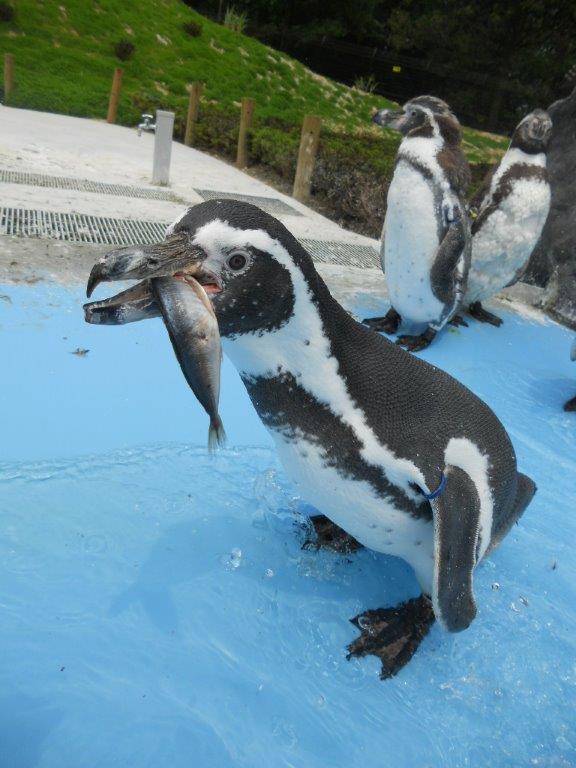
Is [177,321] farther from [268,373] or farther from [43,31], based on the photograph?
[43,31]

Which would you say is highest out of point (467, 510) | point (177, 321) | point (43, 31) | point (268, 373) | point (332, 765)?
point (43, 31)

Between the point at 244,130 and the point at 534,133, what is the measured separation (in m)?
4.98

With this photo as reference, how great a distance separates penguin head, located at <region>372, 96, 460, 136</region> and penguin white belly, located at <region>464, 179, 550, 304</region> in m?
0.55

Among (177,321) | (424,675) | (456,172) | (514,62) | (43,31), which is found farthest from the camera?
(514,62)

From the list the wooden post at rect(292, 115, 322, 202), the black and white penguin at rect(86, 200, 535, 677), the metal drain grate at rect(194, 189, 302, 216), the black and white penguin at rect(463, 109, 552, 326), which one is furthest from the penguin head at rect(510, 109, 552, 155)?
the wooden post at rect(292, 115, 322, 202)

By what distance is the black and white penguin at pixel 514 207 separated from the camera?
10.3 feet

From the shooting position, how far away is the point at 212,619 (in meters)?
1.32

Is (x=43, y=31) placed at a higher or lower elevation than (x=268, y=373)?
higher

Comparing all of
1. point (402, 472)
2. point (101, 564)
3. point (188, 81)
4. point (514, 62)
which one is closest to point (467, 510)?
point (402, 472)

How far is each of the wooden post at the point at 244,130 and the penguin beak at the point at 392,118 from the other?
4909 millimetres

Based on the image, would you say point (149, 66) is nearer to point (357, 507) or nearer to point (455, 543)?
point (357, 507)

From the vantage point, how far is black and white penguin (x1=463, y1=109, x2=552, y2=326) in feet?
10.3

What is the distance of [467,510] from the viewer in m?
1.14

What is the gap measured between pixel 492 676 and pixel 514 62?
64.6 feet
